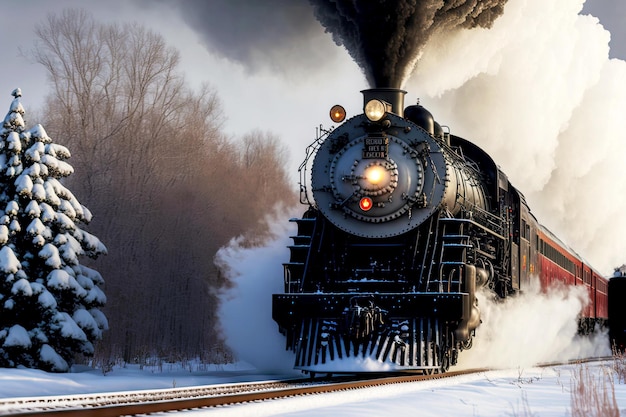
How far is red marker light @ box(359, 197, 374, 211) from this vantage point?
13.6 m

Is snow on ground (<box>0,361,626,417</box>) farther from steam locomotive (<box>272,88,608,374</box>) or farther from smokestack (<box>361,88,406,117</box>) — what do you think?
smokestack (<box>361,88,406,117</box>)

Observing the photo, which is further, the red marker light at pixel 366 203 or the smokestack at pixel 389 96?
the smokestack at pixel 389 96

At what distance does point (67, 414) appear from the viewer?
6621 mm

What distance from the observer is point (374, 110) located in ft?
44.6

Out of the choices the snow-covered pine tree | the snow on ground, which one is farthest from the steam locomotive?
the snow-covered pine tree

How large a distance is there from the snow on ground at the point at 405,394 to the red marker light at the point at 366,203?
9.49 feet

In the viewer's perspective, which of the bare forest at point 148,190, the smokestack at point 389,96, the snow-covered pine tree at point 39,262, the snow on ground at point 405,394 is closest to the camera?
the snow on ground at point 405,394

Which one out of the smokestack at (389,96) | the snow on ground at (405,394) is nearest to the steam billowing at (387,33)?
the smokestack at (389,96)

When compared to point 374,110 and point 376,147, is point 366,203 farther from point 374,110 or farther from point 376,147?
point 374,110

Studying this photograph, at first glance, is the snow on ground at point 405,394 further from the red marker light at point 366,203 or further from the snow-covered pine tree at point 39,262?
the red marker light at point 366,203

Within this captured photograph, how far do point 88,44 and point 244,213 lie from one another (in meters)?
7.00

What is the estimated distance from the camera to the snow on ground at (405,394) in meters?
8.19

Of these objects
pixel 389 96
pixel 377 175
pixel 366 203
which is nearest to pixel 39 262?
pixel 366 203

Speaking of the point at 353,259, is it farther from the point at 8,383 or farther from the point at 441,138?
the point at 8,383
